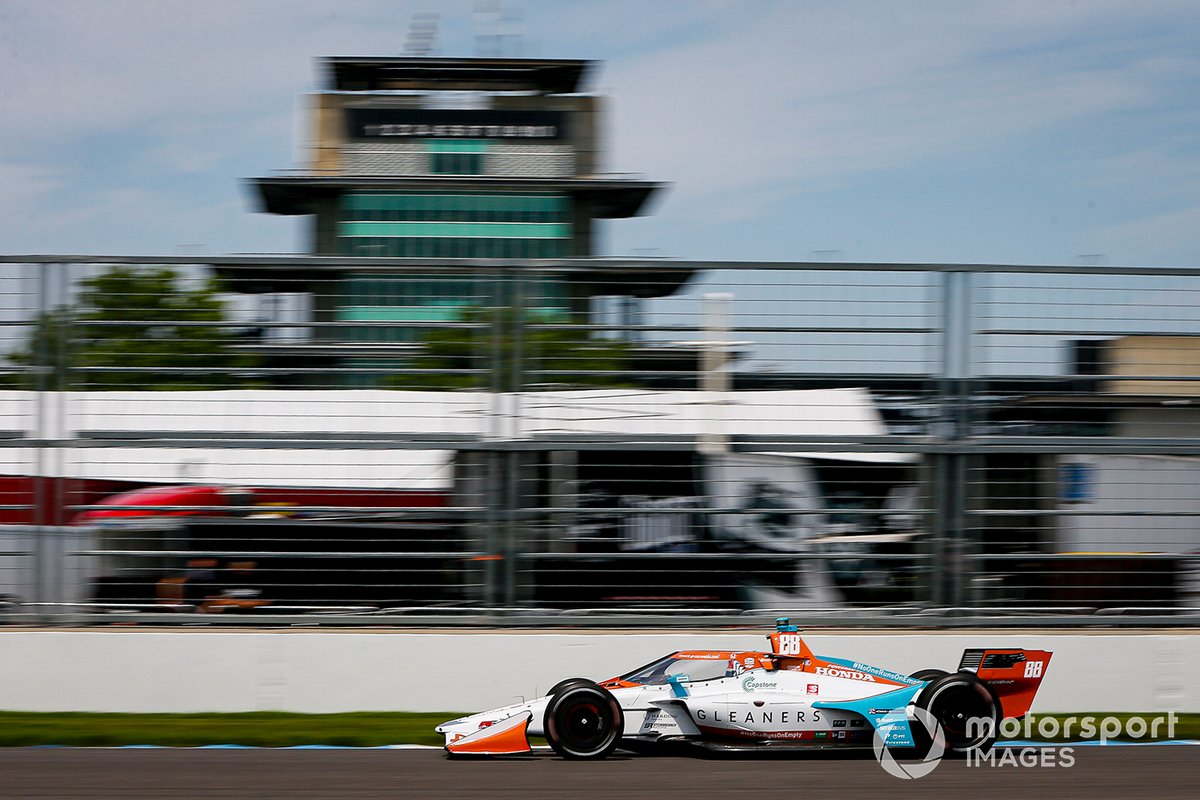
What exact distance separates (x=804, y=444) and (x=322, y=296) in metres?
3.72

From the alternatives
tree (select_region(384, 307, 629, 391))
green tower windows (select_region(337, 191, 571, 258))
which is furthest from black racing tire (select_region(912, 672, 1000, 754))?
green tower windows (select_region(337, 191, 571, 258))

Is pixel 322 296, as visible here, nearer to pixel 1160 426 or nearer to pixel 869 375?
pixel 869 375

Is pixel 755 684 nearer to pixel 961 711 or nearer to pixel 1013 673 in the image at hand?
pixel 961 711

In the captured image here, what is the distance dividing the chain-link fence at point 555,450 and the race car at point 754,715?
73.2 inches

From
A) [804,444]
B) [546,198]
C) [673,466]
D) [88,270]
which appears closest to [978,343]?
[804,444]

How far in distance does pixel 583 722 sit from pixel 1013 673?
2.56 meters

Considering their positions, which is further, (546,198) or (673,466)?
(546,198)

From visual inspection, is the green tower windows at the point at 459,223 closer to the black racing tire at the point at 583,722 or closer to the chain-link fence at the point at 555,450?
the chain-link fence at the point at 555,450

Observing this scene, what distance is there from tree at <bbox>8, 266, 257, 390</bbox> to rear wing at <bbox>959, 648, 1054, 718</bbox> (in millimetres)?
5438

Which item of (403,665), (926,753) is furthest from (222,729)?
(926,753)

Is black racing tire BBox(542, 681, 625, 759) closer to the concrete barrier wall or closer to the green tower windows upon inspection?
the concrete barrier wall

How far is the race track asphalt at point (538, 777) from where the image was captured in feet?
20.6

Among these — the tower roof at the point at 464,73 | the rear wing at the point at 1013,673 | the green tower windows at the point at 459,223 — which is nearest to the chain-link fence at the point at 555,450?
the rear wing at the point at 1013,673

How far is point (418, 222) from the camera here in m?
62.0
